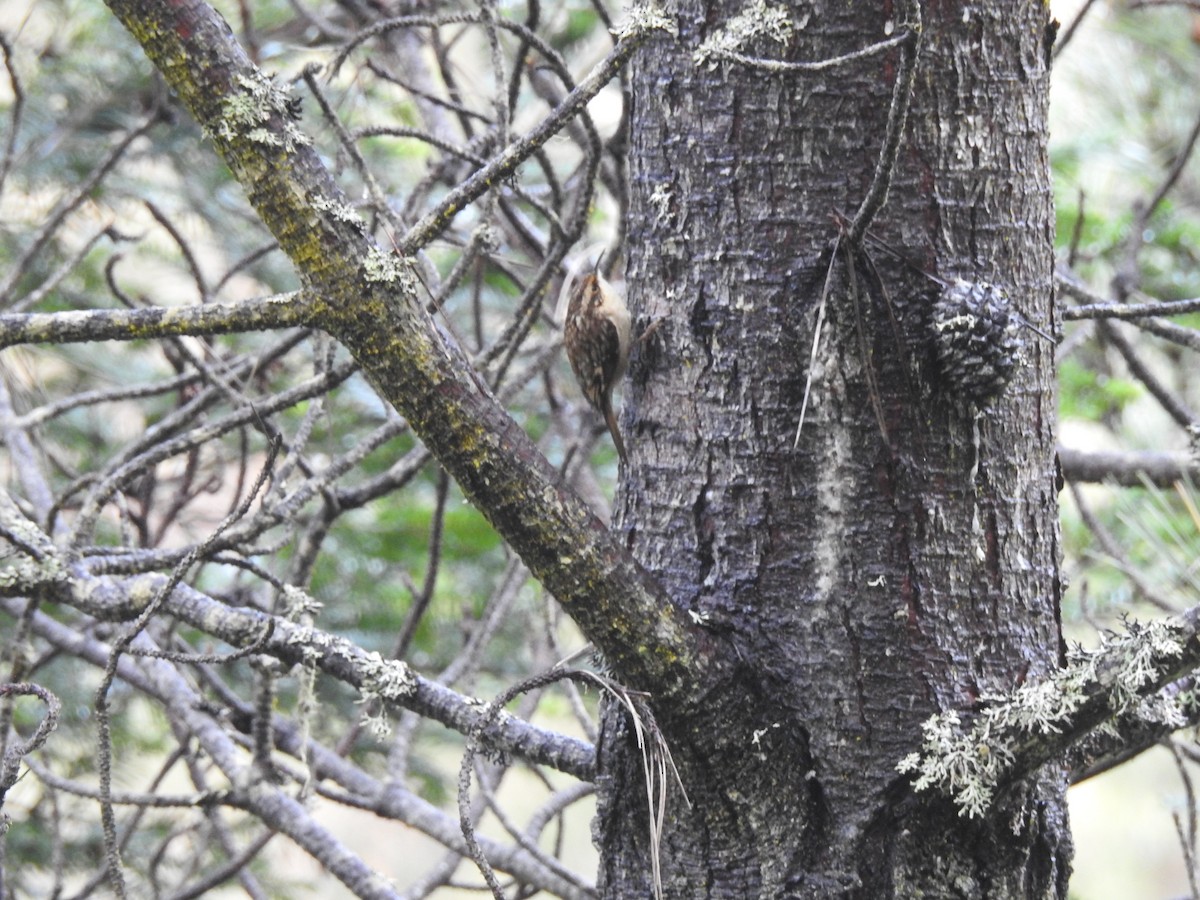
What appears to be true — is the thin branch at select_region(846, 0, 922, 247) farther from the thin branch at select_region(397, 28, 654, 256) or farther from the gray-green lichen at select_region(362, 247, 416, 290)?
the gray-green lichen at select_region(362, 247, 416, 290)

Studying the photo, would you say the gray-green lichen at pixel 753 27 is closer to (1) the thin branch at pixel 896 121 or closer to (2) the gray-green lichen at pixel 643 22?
(2) the gray-green lichen at pixel 643 22

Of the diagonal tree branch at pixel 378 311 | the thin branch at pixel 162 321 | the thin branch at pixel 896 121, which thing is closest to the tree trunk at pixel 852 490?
the thin branch at pixel 896 121

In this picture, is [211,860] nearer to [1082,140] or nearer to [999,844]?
[999,844]

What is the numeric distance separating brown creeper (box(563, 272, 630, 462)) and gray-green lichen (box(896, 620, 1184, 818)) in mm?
643

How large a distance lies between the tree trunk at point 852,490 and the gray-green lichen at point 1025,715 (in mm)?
39

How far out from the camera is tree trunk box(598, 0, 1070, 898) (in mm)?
1376

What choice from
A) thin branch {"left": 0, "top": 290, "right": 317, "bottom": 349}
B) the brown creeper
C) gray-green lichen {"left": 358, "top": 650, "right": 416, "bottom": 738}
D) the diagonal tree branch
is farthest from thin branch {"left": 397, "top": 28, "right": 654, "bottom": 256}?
gray-green lichen {"left": 358, "top": 650, "right": 416, "bottom": 738}

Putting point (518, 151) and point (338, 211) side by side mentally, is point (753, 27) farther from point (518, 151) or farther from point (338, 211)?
point (338, 211)

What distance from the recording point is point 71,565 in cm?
173

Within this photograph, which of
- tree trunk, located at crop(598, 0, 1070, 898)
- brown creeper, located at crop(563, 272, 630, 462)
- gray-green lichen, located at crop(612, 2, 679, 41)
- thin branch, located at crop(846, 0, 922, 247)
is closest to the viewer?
thin branch, located at crop(846, 0, 922, 247)

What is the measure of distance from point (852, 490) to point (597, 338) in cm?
64

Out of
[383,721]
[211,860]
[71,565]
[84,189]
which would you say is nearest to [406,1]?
[84,189]

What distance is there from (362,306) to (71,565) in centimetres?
86

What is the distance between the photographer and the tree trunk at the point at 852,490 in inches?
54.2
